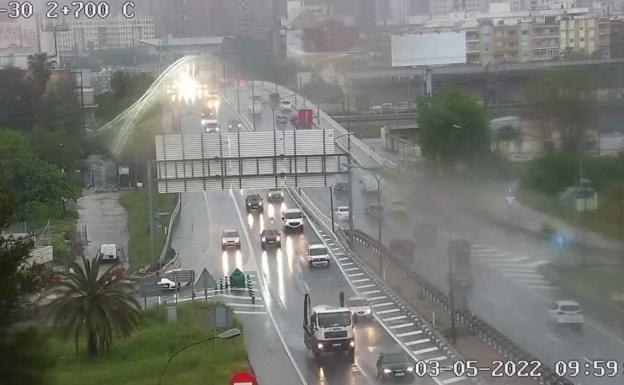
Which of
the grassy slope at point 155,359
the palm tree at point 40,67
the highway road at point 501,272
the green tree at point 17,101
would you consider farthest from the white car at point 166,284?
the green tree at point 17,101

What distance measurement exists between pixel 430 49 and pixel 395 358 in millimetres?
6565

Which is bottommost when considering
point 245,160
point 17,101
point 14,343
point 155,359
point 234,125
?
point 155,359

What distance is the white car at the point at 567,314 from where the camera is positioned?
187 inches

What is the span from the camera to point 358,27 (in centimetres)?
896

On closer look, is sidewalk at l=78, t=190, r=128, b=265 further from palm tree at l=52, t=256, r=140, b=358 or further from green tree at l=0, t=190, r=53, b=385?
green tree at l=0, t=190, r=53, b=385

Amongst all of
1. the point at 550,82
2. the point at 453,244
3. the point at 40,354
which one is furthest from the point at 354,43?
the point at 40,354

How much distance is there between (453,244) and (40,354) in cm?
393

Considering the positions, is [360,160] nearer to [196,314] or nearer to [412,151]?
[412,151]

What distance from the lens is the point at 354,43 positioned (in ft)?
29.7

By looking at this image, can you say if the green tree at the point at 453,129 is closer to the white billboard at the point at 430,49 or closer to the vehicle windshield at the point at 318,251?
the white billboard at the point at 430,49

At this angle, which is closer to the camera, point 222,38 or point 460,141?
point 460,141

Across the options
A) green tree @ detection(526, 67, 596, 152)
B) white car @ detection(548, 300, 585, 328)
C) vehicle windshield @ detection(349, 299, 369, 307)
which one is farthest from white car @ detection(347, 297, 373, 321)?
green tree @ detection(526, 67, 596, 152)

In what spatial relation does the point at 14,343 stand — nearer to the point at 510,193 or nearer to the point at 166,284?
the point at 166,284

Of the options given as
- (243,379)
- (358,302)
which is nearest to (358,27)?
(358,302)
